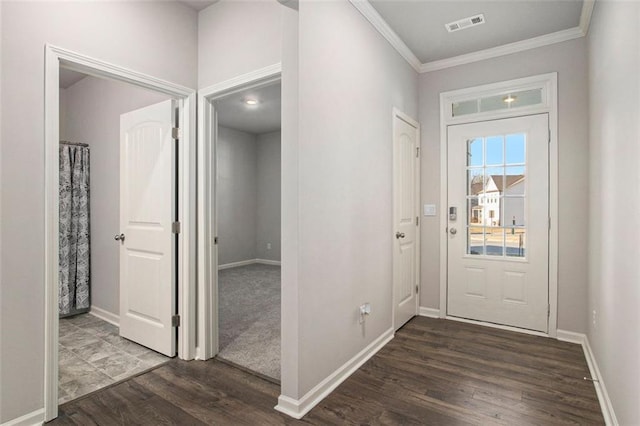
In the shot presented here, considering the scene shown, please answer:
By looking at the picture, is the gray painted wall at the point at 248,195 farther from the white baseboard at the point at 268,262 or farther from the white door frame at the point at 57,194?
the white door frame at the point at 57,194

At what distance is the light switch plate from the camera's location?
3.80 meters

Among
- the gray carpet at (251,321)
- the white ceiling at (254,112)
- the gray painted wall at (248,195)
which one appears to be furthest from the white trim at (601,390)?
the gray painted wall at (248,195)

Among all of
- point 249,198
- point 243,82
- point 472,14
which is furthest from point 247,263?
point 472,14

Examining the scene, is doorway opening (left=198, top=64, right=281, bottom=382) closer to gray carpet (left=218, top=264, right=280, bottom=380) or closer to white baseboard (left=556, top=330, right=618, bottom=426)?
gray carpet (left=218, top=264, right=280, bottom=380)

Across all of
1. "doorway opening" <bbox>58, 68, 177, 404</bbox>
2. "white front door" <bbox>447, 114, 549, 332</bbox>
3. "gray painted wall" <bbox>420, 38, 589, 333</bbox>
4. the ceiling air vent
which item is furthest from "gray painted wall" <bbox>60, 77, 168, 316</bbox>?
"gray painted wall" <bbox>420, 38, 589, 333</bbox>

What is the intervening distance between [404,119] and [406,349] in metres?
2.20

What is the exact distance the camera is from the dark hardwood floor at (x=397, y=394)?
1960 mm

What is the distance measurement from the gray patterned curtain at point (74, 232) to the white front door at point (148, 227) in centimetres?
98

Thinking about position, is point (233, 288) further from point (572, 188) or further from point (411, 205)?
point (572, 188)

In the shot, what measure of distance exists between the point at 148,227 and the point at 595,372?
3588 mm

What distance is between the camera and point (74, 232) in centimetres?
369

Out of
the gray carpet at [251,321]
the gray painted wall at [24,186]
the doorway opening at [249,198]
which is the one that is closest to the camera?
the gray painted wall at [24,186]

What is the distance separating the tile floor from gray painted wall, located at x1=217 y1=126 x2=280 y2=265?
12.0 ft

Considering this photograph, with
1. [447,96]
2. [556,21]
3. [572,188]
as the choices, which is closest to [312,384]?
[572,188]
